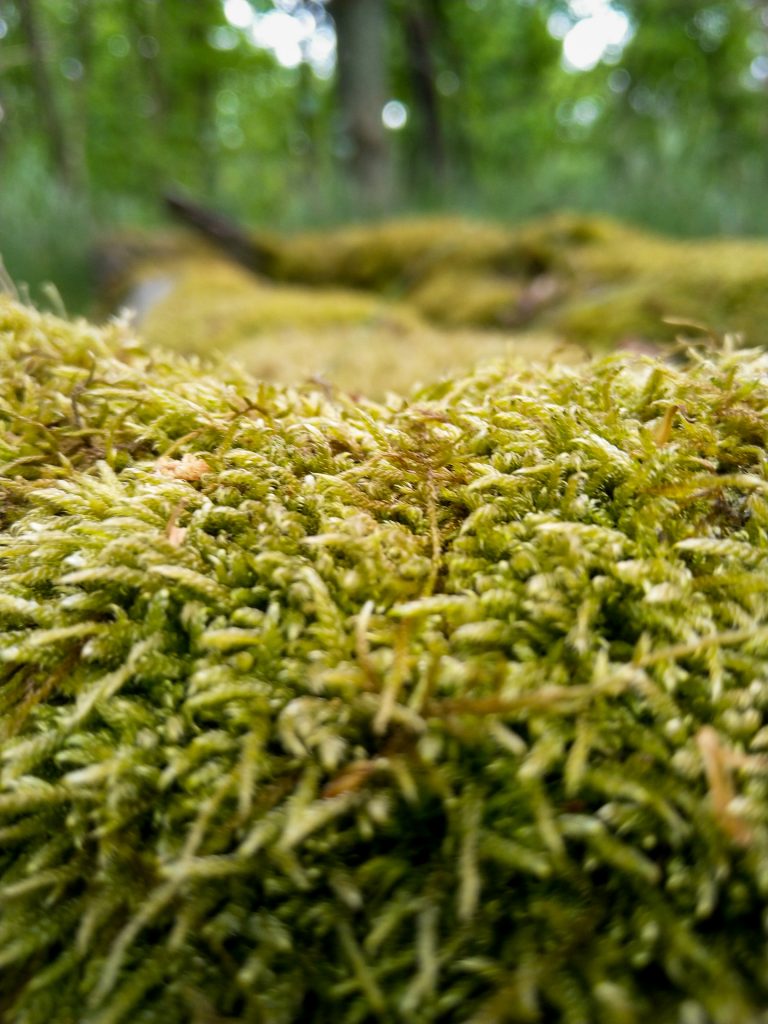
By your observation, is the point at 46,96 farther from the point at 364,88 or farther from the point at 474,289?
the point at 474,289

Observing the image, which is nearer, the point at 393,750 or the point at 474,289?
the point at 393,750

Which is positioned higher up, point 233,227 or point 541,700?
point 233,227

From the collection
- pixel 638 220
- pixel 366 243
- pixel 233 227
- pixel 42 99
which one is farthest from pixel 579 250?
pixel 42 99

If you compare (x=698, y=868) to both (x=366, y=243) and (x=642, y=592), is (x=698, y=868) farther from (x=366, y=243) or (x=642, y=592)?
(x=366, y=243)

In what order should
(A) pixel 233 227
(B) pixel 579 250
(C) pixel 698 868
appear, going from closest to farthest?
(C) pixel 698 868
(B) pixel 579 250
(A) pixel 233 227

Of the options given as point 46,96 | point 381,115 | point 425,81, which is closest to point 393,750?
point 381,115

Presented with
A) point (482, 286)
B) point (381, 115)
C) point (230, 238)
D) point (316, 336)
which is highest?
point (381, 115)

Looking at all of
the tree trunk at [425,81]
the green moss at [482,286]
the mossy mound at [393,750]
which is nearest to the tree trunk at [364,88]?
the tree trunk at [425,81]
